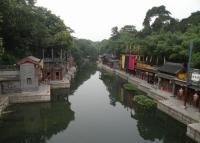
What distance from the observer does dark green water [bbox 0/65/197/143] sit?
1775 centimetres

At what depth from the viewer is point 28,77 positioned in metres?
27.7

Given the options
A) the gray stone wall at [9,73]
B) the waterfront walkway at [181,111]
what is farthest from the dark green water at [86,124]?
the gray stone wall at [9,73]

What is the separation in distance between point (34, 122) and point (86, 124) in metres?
4.98

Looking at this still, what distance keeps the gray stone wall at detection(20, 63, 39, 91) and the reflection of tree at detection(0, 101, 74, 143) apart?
312 centimetres

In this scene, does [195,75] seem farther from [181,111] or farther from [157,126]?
[157,126]

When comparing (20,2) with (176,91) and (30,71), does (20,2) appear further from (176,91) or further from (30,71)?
(176,91)

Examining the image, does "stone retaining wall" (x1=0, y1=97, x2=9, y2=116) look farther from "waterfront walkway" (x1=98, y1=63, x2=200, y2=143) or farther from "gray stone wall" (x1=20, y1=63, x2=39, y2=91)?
"waterfront walkway" (x1=98, y1=63, x2=200, y2=143)

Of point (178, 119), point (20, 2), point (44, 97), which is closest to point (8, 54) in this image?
point (20, 2)

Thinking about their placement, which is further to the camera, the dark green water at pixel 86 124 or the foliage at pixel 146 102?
the foliage at pixel 146 102

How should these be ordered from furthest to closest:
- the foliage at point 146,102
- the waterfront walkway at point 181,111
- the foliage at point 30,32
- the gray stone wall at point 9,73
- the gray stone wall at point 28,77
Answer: the foliage at point 30,32, the gray stone wall at point 9,73, the gray stone wall at point 28,77, the foliage at point 146,102, the waterfront walkway at point 181,111

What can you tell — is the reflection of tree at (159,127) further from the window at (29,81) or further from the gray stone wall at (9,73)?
the gray stone wall at (9,73)

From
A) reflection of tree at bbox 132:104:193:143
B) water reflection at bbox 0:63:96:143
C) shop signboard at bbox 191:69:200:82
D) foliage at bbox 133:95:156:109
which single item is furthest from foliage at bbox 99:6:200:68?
water reflection at bbox 0:63:96:143

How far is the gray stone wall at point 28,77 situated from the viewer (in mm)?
27406

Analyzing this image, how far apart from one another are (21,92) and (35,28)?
594 inches
